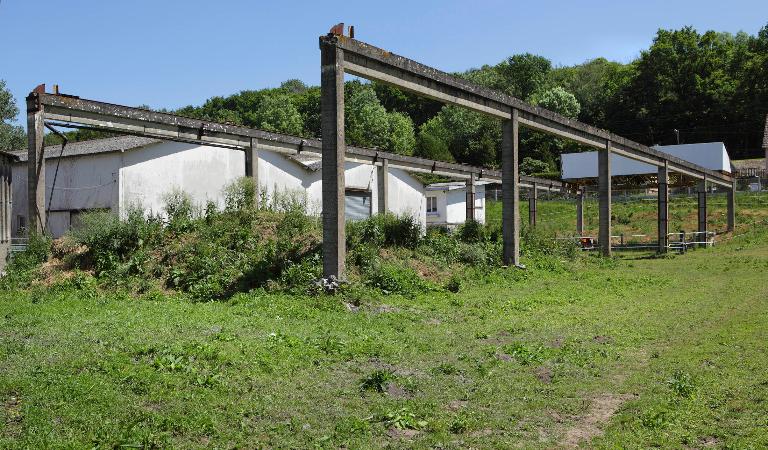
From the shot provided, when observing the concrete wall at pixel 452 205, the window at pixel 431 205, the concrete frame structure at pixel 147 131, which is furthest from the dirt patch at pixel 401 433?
the window at pixel 431 205

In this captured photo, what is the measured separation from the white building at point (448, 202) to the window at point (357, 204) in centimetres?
1154

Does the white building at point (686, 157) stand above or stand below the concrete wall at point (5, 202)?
above

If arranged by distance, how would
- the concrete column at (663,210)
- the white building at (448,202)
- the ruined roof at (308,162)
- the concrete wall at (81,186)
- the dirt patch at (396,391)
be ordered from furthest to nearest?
1. the white building at (448,202)
2. the concrete column at (663,210)
3. the ruined roof at (308,162)
4. the concrete wall at (81,186)
5. the dirt patch at (396,391)

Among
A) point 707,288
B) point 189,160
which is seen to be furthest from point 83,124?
point 707,288

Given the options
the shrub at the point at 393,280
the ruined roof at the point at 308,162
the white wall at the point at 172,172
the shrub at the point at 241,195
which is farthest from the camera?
the ruined roof at the point at 308,162

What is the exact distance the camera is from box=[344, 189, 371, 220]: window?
115 ft

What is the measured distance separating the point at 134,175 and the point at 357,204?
12115 millimetres

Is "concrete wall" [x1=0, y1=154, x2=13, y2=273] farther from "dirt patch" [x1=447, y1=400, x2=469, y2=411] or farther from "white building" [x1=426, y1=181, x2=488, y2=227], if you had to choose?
"white building" [x1=426, y1=181, x2=488, y2=227]

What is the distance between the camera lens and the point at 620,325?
12.4 m

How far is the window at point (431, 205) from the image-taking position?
48.8 m

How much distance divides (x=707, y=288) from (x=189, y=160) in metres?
20.6

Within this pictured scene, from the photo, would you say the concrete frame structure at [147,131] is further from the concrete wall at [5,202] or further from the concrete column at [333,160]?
the concrete wall at [5,202]

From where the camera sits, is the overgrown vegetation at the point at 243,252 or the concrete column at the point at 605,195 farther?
the concrete column at the point at 605,195

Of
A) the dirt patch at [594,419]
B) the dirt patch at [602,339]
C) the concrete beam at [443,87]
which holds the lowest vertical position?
the dirt patch at [594,419]
